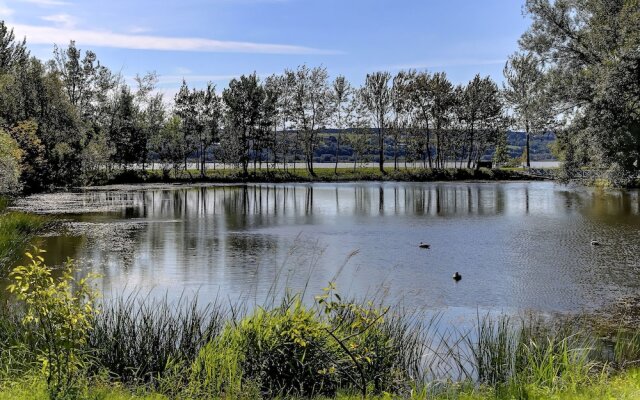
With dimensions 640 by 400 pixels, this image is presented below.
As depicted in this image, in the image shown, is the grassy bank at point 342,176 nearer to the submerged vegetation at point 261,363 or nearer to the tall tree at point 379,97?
the tall tree at point 379,97

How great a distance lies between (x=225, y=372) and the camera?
29.8ft

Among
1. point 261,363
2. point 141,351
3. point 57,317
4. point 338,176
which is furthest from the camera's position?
point 338,176

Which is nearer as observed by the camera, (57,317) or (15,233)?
(57,317)

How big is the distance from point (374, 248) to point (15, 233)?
50.9 feet

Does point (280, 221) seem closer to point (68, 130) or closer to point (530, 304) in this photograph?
point (530, 304)

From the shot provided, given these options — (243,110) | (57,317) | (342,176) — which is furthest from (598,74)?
(243,110)

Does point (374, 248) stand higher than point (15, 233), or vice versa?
point (15, 233)

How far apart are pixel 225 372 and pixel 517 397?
4.29m

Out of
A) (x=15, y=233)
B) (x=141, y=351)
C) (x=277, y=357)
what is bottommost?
(x=141, y=351)

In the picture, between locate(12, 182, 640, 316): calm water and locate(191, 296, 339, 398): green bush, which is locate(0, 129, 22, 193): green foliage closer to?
locate(12, 182, 640, 316): calm water

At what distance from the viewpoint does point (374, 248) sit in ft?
87.5

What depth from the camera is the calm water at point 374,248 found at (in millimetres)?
18359

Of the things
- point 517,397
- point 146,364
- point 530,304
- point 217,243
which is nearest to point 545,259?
point 530,304

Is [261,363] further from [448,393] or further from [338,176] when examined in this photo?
[338,176]
